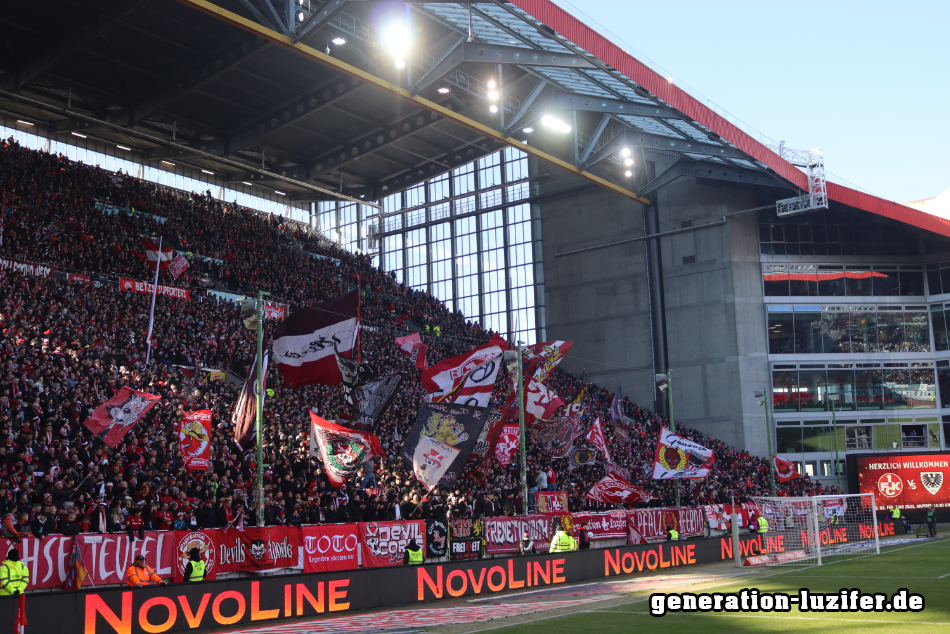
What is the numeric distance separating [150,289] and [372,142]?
20.7 m

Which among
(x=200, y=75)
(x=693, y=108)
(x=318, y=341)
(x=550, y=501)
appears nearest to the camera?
(x=318, y=341)

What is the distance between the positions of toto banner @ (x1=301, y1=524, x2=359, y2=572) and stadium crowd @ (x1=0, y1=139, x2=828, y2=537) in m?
2.04

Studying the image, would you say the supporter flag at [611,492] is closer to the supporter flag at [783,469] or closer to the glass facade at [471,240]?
the supporter flag at [783,469]

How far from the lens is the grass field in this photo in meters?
16.9

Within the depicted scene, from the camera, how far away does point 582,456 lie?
129ft

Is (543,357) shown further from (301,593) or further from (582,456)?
(301,593)

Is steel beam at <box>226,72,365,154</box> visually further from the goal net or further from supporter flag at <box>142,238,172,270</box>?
the goal net

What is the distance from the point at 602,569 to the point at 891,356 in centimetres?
4244

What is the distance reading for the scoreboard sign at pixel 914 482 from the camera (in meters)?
55.2

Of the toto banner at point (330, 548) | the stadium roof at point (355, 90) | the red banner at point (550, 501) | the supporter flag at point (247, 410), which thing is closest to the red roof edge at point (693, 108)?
the stadium roof at point (355, 90)

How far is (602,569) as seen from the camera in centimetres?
2916

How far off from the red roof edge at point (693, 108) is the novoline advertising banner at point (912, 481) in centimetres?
1610

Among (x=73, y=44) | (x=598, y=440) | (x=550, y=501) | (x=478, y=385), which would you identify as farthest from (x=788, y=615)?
(x=73, y=44)

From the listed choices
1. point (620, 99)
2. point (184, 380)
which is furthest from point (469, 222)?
point (184, 380)
